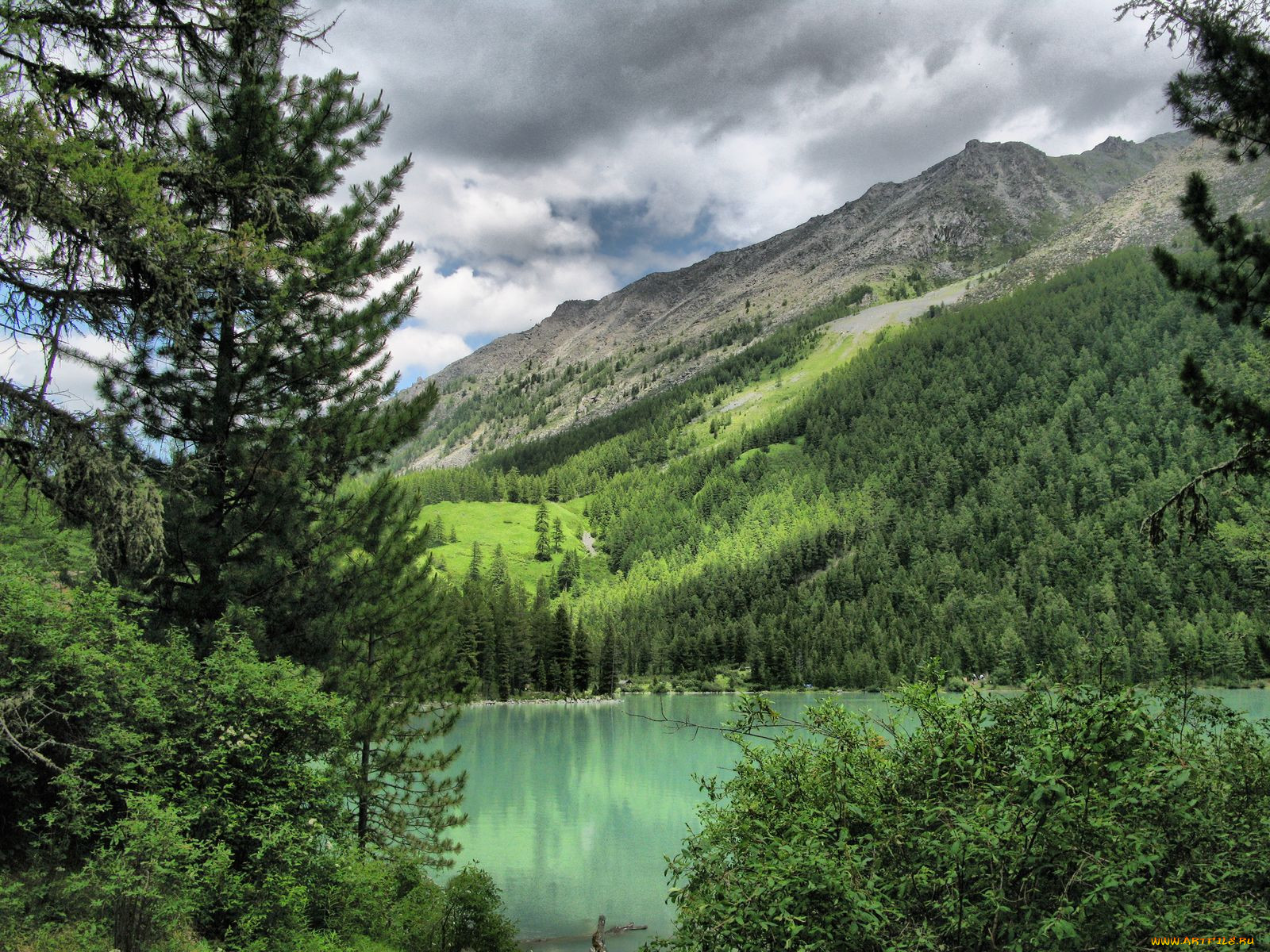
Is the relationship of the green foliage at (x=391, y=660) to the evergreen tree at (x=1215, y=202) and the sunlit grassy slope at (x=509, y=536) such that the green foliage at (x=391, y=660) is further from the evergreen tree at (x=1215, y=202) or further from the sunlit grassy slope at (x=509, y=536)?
the sunlit grassy slope at (x=509, y=536)

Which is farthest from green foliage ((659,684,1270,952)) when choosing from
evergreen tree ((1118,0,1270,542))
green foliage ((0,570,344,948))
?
green foliage ((0,570,344,948))

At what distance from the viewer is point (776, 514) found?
170 m

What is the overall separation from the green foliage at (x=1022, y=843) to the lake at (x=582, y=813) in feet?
3.80

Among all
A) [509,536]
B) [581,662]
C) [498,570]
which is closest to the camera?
[581,662]

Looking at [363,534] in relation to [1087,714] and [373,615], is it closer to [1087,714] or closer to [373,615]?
[373,615]

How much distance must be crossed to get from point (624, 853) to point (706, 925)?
962 inches

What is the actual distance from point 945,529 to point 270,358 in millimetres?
154603

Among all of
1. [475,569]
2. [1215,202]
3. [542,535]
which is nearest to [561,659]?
[475,569]

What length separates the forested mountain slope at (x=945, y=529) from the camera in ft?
362

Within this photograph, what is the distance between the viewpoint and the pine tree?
8.05m

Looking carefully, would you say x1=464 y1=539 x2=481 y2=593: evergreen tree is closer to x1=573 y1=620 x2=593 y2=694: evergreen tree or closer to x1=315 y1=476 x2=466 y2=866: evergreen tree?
x1=573 y1=620 x2=593 y2=694: evergreen tree

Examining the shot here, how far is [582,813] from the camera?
3222 centimetres

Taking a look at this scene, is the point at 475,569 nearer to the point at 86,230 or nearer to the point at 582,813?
the point at 582,813

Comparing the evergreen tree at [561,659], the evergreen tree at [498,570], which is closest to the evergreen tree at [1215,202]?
the evergreen tree at [561,659]
